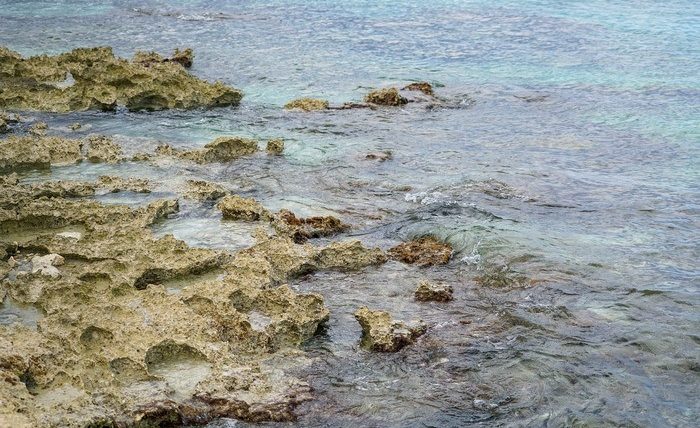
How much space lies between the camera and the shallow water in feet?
20.4

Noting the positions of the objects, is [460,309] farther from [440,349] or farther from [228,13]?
[228,13]

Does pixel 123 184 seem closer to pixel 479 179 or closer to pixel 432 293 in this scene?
pixel 432 293

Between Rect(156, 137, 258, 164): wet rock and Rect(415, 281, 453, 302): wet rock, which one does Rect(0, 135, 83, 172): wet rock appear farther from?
Rect(415, 281, 453, 302): wet rock

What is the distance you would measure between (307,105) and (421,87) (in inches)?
96.0

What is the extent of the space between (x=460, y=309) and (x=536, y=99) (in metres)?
8.58

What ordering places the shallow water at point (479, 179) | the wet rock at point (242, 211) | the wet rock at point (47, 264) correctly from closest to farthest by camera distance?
the shallow water at point (479, 179) → the wet rock at point (47, 264) → the wet rock at point (242, 211)

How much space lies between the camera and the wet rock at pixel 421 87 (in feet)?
49.8

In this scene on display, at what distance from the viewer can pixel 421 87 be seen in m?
15.3

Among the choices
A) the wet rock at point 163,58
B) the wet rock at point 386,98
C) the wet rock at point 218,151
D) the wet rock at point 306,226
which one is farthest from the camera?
the wet rock at point 163,58

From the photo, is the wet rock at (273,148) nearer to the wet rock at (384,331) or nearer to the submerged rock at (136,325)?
the submerged rock at (136,325)

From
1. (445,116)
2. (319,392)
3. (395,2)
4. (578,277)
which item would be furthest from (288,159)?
(395,2)

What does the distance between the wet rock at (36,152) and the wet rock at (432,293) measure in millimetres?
5419

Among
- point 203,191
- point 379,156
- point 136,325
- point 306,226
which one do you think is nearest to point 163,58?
point 379,156

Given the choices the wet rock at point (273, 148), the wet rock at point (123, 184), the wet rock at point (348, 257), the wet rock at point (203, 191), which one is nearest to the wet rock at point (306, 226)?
the wet rock at point (348, 257)
